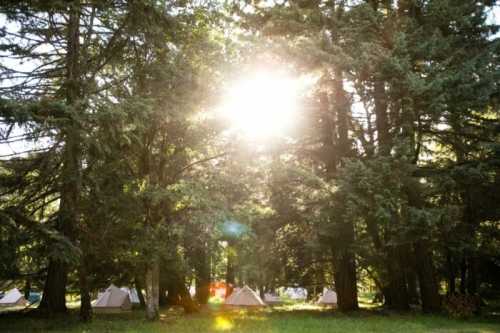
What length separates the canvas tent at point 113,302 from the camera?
72.5ft

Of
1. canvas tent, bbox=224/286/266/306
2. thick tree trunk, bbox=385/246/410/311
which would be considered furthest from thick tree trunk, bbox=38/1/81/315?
thick tree trunk, bbox=385/246/410/311

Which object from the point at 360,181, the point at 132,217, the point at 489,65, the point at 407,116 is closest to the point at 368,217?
the point at 360,181

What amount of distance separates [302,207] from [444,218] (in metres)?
4.49

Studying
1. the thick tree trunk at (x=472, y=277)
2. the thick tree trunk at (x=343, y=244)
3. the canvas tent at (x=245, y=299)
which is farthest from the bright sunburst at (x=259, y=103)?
the thick tree trunk at (x=472, y=277)

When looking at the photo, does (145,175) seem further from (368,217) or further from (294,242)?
(368,217)

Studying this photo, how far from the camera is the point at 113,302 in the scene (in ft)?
73.3

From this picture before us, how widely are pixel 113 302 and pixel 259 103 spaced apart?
523 inches

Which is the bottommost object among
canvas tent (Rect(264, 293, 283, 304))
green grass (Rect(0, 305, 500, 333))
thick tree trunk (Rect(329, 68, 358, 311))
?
canvas tent (Rect(264, 293, 283, 304))

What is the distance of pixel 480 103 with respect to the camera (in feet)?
41.7

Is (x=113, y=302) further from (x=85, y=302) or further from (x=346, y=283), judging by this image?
(x=346, y=283)

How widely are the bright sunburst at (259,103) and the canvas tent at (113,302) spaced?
462 inches

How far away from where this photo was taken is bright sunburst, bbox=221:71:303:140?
14531 millimetres

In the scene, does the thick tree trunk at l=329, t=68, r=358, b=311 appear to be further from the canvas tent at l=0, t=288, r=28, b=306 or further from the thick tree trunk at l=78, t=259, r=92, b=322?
the canvas tent at l=0, t=288, r=28, b=306

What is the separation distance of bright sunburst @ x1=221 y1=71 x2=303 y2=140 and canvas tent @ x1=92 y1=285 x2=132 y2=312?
11.7 m
